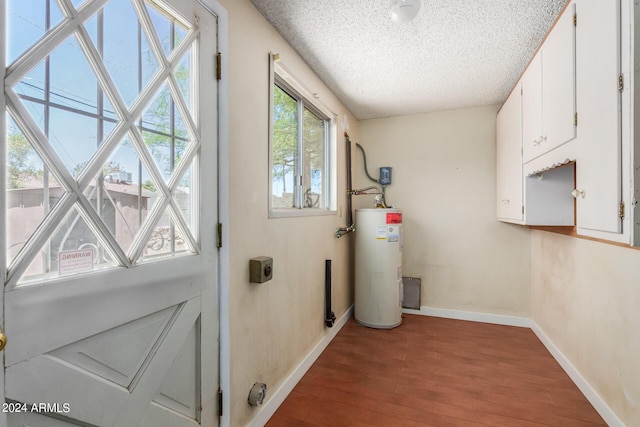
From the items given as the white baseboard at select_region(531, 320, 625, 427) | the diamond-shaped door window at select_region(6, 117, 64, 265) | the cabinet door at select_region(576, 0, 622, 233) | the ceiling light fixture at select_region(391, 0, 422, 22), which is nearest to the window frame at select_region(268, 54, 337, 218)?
the ceiling light fixture at select_region(391, 0, 422, 22)

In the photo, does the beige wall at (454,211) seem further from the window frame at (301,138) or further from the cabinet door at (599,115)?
the cabinet door at (599,115)

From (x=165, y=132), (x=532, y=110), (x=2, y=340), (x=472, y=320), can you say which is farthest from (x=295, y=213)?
(x=472, y=320)

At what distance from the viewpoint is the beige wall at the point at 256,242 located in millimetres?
1477

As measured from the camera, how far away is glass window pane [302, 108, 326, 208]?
2.57 metres

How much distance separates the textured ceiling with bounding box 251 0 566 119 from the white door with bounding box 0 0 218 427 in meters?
0.77

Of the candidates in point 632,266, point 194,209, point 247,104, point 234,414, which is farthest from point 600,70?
point 234,414

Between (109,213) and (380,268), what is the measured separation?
2612mm

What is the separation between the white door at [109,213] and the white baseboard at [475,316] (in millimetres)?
2818

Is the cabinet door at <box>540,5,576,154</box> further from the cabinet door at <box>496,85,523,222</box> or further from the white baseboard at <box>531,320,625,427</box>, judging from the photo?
the white baseboard at <box>531,320,625,427</box>

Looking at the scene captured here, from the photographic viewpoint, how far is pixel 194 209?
127 centimetres

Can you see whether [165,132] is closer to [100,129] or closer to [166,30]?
[100,129]

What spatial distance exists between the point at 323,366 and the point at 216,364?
1224 mm

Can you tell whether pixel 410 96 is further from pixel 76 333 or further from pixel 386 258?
pixel 76 333

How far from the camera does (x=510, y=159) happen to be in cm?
260
